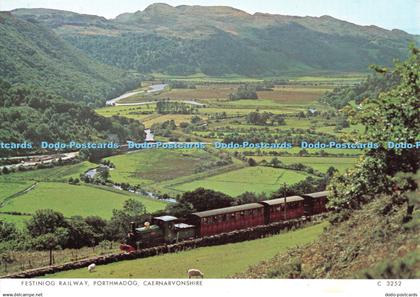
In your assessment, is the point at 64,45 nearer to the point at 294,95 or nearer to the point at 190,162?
the point at 190,162

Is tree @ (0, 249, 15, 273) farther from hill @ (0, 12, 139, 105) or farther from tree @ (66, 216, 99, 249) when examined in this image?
hill @ (0, 12, 139, 105)

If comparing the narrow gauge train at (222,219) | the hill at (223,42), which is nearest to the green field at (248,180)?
the narrow gauge train at (222,219)

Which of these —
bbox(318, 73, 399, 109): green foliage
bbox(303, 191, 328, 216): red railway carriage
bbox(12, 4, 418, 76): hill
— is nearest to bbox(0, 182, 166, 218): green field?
bbox(12, 4, 418, 76): hill

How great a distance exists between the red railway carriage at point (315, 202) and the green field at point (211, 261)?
0.31 meters

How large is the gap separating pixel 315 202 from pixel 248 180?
125 centimetres

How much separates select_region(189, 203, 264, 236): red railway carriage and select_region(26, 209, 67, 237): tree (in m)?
2.07

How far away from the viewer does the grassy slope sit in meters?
5.55

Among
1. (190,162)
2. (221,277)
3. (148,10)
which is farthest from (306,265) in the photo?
(148,10)

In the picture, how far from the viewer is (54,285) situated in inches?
238

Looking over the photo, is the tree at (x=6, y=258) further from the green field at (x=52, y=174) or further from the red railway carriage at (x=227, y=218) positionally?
the red railway carriage at (x=227, y=218)

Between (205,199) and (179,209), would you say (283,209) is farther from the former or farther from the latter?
(179,209)

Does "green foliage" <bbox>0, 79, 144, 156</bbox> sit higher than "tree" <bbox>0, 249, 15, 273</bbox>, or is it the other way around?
"green foliage" <bbox>0, 79, 144, 156</bbox>

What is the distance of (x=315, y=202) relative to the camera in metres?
8.75

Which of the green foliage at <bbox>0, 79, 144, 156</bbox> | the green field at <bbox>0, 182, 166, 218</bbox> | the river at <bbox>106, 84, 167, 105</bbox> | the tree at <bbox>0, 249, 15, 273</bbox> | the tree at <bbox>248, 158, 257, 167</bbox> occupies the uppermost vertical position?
the river at <bbox>106, 84, 167, 105</bbox>
